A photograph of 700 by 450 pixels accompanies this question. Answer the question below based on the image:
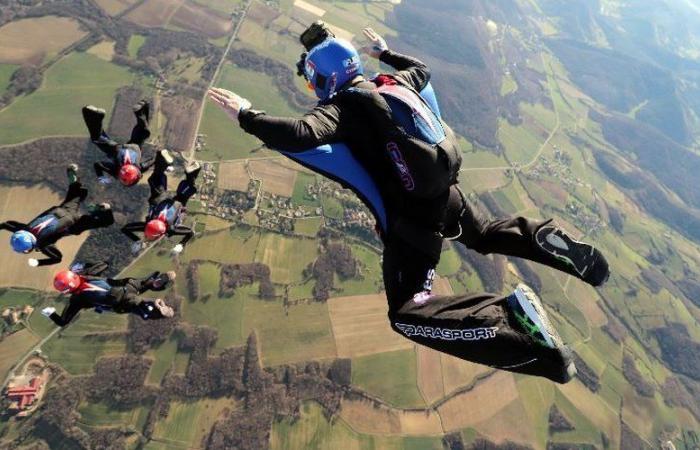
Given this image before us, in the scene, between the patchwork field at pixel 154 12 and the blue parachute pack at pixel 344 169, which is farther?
the patchwork field at pixel 154 12

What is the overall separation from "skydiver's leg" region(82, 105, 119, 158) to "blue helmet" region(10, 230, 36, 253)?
204cm

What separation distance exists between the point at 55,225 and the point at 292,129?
6649 millimetres

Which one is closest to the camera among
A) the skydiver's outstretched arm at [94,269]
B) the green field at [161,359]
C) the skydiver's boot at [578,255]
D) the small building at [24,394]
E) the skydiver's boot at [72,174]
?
the skydiver's boot at [578,255]

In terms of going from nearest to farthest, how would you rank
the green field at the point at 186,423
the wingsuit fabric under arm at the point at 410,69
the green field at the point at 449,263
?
the wingsuit fabric under arm at the point at 410,69 → the green field at the point at 186,423 → the green field at the point at 449,263

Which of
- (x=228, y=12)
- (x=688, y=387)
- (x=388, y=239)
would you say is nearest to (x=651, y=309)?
(x=688, y=387)

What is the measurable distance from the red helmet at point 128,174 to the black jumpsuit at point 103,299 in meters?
1.72

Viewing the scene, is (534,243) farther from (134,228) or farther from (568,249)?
(134,228)

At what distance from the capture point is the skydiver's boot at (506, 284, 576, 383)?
11.5 feet

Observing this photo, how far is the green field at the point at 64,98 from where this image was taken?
1330 inches

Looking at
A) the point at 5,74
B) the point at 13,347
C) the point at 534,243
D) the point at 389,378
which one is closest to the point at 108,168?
the point at 534,243

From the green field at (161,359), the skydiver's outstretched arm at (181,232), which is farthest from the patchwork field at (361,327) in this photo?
the skydiver's outstretched arm at (181,232)

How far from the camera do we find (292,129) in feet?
13.1

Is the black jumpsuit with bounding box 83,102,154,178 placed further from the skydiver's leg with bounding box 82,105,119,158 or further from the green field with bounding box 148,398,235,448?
the green field with bounding box 148,398,235,448

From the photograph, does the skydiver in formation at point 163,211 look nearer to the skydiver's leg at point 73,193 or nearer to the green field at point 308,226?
the skydiver's leg at point 73,193
